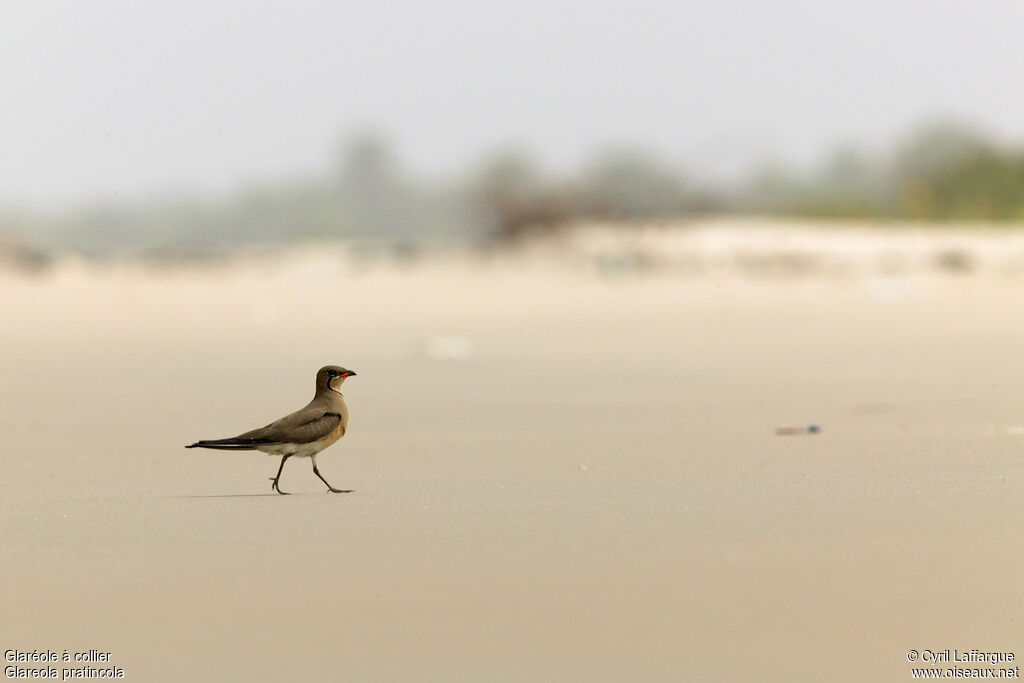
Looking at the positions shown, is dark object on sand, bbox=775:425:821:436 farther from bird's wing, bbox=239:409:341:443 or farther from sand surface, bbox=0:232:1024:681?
bird's wing, bbox=239:409:341:443

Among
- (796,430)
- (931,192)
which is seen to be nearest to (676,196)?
(931,192)

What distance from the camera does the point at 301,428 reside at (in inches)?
153

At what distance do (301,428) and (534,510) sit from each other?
0.65 metres

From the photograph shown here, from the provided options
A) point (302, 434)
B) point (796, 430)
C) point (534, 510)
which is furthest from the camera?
point (796, 430)

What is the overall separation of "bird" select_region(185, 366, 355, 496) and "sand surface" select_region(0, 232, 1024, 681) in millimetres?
122

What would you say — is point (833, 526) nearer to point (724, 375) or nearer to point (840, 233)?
point (724, 375)

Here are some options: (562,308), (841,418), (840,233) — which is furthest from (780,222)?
(841,418)

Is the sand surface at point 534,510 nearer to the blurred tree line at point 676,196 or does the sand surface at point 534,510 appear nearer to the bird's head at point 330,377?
the bird's head at point 330,377

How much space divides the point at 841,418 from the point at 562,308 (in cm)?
544

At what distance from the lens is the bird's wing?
387cm

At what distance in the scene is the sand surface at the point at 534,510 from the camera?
253 centimetres

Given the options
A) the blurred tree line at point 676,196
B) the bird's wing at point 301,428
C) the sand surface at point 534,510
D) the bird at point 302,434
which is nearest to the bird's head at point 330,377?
the bird at point 302,434

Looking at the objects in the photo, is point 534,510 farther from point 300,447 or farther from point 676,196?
point 676,196

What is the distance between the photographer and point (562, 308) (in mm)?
10797
